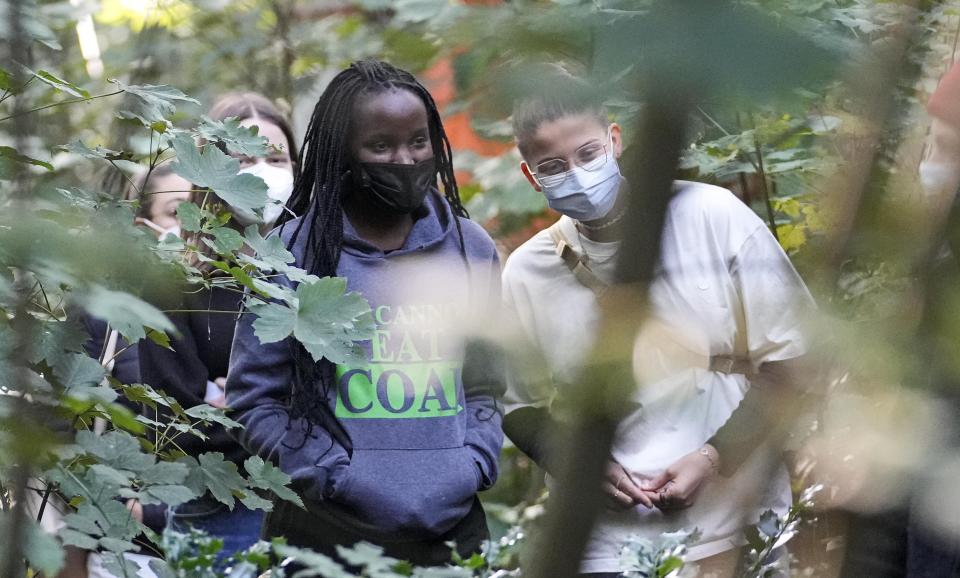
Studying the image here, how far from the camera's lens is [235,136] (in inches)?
88.1

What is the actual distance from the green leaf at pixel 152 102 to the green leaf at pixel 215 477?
0.56m

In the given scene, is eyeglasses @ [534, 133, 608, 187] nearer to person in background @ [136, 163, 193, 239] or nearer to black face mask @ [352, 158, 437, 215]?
black face mask @ [352, 158, 437, 215]

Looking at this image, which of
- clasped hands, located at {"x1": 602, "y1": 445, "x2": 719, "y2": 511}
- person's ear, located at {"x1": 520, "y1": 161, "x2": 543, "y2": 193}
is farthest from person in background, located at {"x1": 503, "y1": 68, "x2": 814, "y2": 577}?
clasped hands, located at {"x1": 602, "y1": 445, "x2": 719, "y2": 511}

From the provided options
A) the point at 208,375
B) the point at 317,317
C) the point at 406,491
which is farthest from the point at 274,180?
the point at 317,317

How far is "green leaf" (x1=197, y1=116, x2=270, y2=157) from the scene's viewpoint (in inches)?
87.1

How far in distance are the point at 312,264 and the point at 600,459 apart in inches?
93.3

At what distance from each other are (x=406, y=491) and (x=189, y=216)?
1.01 m

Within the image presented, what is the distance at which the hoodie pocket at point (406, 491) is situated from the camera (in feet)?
9.32

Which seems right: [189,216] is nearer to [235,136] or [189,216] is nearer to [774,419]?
[235,136]

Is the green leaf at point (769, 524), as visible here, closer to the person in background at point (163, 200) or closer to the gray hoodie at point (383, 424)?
the gray hoodie at point (383, 424)

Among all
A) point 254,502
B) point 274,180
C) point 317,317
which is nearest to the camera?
point 317,317

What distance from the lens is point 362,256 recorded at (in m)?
3.03

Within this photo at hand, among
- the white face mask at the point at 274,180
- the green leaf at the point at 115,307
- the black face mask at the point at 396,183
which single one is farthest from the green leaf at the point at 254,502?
the white face mask at the point at 274,180

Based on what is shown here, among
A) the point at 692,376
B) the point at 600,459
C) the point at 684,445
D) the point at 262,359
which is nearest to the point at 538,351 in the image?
the point at 692,376
